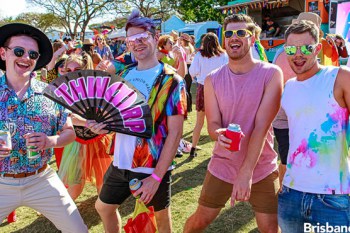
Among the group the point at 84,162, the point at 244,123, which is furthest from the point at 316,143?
the point at 84,162

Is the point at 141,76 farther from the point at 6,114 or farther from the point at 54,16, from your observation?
the point at 54,16

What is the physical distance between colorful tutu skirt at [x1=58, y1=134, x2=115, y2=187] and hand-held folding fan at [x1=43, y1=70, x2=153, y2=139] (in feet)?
4.84

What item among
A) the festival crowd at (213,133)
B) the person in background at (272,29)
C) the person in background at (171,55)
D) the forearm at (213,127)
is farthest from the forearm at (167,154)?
the person in background at (272,29)

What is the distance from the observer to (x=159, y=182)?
261cm

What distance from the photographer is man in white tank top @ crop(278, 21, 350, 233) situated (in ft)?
7.00

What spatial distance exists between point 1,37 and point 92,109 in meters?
0.85

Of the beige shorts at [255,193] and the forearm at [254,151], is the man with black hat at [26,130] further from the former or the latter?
the forearm at [254,151]

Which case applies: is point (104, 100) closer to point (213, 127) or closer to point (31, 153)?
point (31, 153)

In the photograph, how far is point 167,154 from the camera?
261cm

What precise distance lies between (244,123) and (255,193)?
569 mm

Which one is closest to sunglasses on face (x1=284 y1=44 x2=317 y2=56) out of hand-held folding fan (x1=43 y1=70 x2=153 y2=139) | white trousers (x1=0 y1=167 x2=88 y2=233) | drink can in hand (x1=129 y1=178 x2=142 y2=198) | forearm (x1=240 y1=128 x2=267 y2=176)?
forearm (x1=240 y1=128 x2=267 y2=176)

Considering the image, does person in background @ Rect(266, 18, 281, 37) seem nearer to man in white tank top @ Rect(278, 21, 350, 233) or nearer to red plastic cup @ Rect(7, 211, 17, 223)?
red plastic cup @ Rect(7, 211, 17, 223)

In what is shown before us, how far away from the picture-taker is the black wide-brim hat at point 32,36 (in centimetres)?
252

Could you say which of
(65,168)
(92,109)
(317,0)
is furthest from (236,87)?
(317,0)
